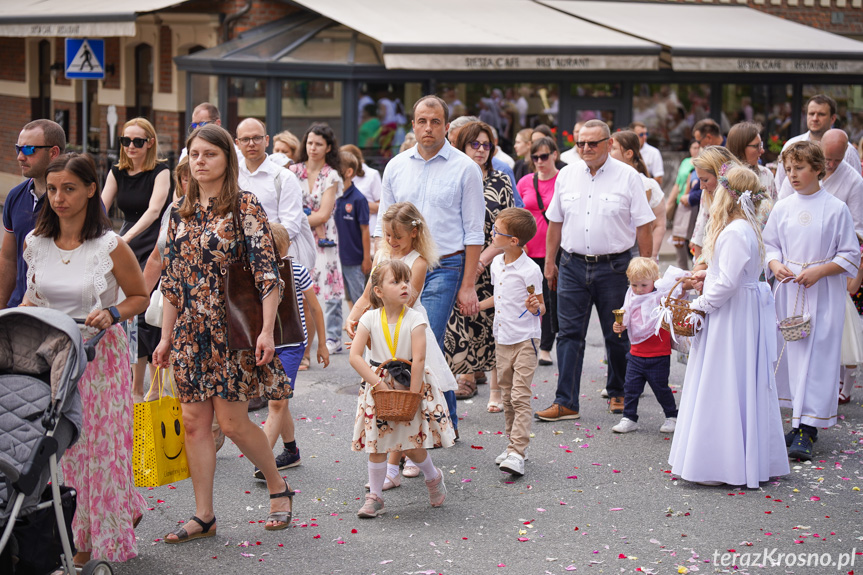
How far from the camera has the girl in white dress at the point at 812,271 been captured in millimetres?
6660

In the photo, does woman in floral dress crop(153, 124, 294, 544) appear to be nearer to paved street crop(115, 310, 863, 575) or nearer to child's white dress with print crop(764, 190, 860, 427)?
paved street crop(115, 310, 863, 575)

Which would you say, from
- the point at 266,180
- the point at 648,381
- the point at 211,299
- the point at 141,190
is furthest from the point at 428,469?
the point at 141,190

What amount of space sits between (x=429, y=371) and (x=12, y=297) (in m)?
2.34

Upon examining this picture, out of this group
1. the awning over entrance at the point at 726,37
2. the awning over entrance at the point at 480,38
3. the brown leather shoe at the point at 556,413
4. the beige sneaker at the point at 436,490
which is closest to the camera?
the beige sneaker at the point at 436,490

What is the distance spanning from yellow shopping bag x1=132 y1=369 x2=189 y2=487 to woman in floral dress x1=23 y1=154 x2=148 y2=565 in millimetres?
445

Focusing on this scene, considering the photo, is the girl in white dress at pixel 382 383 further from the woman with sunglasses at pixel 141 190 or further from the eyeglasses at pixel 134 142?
the eyeglasses at pixel 134 142

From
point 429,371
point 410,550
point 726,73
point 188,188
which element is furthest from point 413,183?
point 726,73

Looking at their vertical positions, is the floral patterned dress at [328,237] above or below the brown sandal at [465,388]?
above

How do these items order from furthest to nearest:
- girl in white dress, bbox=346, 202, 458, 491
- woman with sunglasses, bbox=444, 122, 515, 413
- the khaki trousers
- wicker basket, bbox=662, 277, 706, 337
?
woman with sunglasses, bbox=444, 122, 515, 413, the khaki trousers, wicker basket, bbox=662, 277, 706, 337, girl in white dress, bbox=346, 202, 458, 491

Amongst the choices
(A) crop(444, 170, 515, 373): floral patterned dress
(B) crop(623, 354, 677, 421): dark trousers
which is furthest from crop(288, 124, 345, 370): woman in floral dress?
(B) crop(623, 354, 677, 421): dark trousers

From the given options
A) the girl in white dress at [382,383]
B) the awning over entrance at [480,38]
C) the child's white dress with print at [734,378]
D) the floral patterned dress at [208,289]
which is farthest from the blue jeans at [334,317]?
the awning over entrance at [480,38]

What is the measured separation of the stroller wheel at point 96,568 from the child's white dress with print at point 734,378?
10.9ft

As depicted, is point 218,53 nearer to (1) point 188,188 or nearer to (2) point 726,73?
(2) point 726,73

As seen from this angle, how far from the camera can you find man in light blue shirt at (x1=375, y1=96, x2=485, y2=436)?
6.32 m
